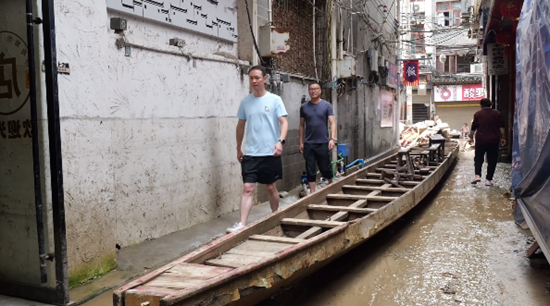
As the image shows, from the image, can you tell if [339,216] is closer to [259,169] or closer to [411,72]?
[259,169]

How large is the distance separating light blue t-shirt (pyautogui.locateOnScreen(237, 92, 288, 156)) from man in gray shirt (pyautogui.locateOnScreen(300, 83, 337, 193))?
1502mm

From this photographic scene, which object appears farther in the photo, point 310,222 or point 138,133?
point 138,133

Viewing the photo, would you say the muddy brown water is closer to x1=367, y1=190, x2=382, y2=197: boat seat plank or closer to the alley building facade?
x1=367, y1=190, x2=382, y2=197: boat seat plank

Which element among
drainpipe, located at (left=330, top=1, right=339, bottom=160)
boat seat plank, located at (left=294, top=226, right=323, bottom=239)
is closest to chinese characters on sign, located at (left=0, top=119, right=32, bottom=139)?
boat seat plank, located at (left=294, top=226, right=323, bottom=239)

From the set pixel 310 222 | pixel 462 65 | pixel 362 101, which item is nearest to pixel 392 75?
pixel 362 101

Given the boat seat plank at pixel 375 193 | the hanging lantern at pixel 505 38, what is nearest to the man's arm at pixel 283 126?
the boat seat plank at pixel 375 193

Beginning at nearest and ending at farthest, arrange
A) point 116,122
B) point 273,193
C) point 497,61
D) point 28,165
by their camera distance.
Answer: point 28,165 < point 116,122 < point 273,193 < point 497,61

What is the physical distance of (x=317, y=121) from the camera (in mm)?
6480

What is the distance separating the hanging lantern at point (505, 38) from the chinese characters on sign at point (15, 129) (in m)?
12.1

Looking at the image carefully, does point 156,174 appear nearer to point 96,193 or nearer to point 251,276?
point 96,193

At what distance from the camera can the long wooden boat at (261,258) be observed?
8.20 feet

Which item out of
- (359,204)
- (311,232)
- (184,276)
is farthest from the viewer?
(359,204)

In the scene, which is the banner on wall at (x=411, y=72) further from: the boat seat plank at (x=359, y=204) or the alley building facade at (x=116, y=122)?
the boat seat plank at (x=359, y=204)

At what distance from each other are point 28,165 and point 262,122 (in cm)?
232
